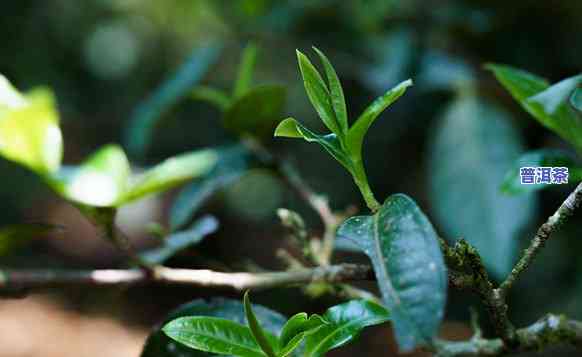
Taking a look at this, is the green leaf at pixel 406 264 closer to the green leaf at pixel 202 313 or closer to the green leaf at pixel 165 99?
the green leaf at pixel 202 313

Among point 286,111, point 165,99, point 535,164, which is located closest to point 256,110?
point 165,99

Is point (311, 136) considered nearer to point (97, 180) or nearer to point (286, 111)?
point (97, 180)

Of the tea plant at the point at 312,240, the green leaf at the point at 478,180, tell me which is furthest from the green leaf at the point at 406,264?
the green leaf at the point at 478,180

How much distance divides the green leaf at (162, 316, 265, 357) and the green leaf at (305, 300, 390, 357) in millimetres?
37

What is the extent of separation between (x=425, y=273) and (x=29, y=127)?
35 cm

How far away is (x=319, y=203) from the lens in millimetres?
674

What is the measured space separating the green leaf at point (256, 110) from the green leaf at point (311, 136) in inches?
10.3

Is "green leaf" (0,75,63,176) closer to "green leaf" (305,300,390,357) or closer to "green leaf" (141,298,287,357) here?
"green leaf" (141,298,287,357)

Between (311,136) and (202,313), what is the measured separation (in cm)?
23

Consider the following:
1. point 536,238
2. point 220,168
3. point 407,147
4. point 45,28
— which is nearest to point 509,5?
point 407,147

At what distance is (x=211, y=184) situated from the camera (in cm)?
75

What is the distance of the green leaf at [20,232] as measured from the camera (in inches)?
24.5

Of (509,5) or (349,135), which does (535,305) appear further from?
(349,135)

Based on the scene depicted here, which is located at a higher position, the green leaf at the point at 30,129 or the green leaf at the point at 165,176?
the green leaf at the point at 30,129
